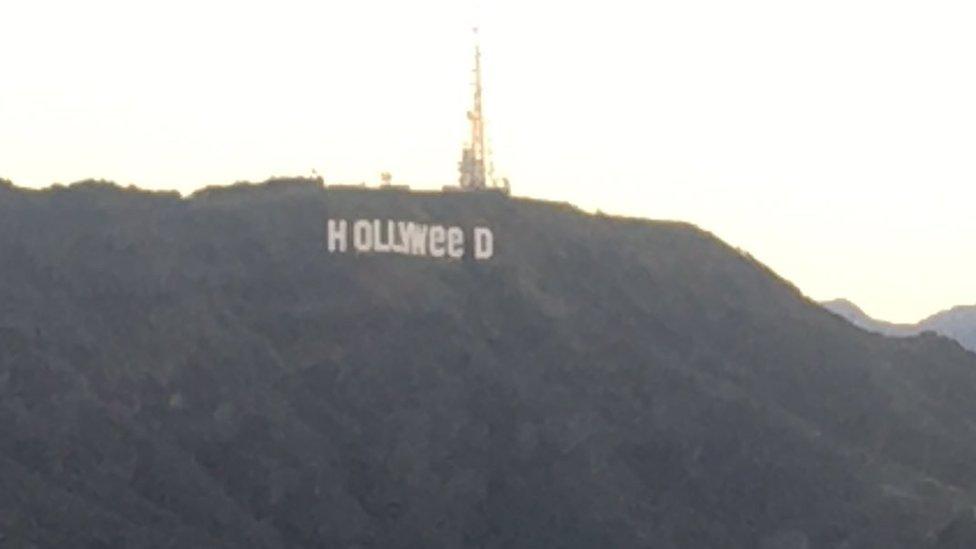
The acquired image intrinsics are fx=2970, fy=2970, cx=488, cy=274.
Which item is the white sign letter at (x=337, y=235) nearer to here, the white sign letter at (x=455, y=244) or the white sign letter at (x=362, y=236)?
the white sign letter at (x=362, y=236)

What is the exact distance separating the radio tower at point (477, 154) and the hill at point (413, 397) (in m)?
7.05

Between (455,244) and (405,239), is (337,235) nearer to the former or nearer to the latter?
(405,239)

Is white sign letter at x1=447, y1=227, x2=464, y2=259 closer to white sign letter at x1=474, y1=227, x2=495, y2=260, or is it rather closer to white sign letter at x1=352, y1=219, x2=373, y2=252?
white sign letter at x1=474, y1=227, x2=495, y2=260

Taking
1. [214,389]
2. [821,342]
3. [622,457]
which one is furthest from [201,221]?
[821,342]

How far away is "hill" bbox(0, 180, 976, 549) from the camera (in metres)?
96.6

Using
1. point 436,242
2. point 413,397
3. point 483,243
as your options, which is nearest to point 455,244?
point 436,242

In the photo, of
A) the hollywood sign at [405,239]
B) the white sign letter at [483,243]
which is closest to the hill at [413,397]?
the white sign letter at [483,243]

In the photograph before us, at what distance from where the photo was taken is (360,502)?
99.9 meters

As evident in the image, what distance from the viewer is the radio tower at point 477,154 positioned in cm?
12388

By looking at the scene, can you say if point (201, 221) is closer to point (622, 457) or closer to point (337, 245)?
point (337, 245)

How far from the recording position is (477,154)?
409ft

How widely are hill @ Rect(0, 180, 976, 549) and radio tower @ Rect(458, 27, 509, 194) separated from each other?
7053mm

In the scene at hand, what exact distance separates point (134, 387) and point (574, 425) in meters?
16.7

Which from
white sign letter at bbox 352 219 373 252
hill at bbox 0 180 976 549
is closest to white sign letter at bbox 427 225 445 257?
hill at bbox 0 180 976 549
